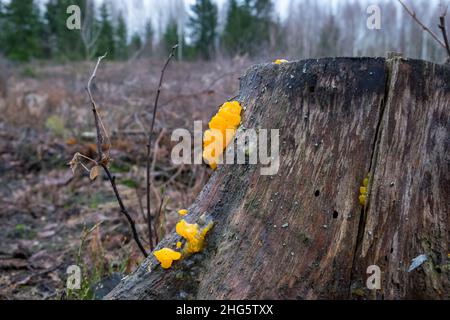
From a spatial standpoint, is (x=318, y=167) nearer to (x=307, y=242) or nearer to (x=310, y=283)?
(x=307, y=242)

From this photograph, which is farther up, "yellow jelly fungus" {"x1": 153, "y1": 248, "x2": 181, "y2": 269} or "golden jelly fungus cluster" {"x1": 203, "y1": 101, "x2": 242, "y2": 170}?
"golden jelly fungus cluster" {"x1": 203, "y1": 101, "x2": 242, "y2": 170}

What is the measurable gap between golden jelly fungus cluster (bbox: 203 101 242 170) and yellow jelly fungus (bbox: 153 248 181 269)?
0.41m

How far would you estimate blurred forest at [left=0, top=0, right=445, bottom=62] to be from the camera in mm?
12633

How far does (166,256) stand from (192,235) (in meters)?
0.12

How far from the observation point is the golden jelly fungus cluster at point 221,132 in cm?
177

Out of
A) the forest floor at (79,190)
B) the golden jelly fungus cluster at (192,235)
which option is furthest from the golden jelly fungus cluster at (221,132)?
the forest floor at (79,190)

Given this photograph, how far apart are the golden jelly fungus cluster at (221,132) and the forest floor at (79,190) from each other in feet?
2.42

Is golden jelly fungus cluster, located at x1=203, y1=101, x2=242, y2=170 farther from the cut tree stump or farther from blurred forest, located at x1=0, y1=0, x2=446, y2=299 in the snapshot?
blurred forest, located at x1=0, y1=0, x2=446, y2=299

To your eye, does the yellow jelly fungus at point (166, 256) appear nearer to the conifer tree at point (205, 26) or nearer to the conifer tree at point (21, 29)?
the conifer tree at point (205, 26)
